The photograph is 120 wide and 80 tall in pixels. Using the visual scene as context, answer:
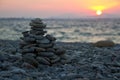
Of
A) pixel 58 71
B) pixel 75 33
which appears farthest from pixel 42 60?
pixel 75 33

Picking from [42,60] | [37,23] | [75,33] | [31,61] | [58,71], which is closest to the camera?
[58,71]

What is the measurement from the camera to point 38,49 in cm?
1205

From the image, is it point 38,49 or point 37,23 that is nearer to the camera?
point 38,49

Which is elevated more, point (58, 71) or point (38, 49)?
point (38, 49)

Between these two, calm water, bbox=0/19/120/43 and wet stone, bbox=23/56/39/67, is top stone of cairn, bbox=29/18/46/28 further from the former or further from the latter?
calm water, bbox=0/19/120/43

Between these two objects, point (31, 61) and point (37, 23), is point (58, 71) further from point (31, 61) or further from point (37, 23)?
point (37, 23)

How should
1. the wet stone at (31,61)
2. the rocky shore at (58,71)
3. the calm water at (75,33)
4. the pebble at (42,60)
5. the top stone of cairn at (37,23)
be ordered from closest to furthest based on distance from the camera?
the rocky shore at (58,71) < the wet stone at (31,61) < the pebble at (42,60) < the top stone of cairn at (37,23) < the calm water at (75,33)

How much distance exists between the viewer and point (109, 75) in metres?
10.8

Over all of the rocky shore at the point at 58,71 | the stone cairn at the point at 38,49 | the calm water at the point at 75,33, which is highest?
the stone cairn at the point at 38,49

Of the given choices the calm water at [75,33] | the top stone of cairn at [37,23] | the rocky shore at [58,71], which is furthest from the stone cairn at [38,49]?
the calm water at [75,33]

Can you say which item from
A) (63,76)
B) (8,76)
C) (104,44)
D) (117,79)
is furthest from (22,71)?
(104,44)

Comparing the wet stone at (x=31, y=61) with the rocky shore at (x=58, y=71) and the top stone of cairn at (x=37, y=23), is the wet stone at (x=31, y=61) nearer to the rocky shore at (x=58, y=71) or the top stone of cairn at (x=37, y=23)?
the rocky shore at (x=58, y=71)

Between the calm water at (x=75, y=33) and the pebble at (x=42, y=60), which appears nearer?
the pebble at (x=42, y=60)

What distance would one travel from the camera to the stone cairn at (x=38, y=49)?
1198 cm
